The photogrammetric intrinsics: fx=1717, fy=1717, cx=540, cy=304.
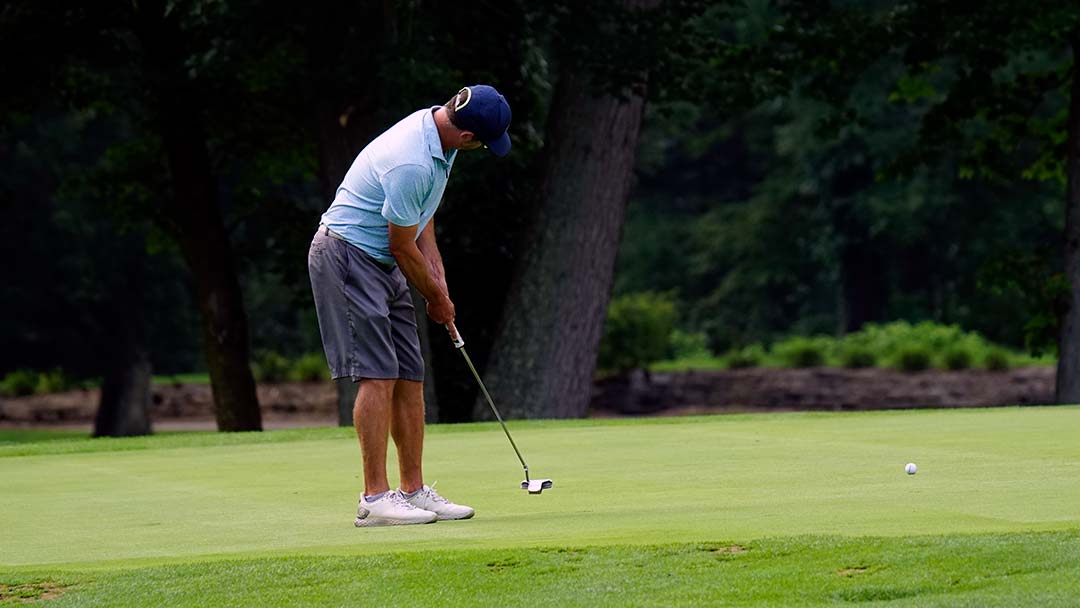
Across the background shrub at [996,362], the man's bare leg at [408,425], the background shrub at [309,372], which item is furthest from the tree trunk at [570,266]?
the background shrub at [309,372]

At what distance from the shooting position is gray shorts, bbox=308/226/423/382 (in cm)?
727

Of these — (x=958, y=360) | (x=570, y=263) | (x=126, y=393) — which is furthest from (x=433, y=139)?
(x=126, y=393)

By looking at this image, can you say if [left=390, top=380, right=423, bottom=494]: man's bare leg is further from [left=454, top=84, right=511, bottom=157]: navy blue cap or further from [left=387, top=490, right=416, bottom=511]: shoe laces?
[left=454, top=84, right=511, bottom=157]: navy blue cap

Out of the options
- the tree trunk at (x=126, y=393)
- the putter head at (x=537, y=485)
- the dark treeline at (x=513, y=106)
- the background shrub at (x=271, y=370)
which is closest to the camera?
the putter head at (x=537, y=485)

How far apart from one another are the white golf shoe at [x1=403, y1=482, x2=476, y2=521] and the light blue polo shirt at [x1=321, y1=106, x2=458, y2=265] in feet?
3.29

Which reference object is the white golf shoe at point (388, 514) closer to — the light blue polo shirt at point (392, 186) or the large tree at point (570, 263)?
the light blue polo shirt at point (392, 186)

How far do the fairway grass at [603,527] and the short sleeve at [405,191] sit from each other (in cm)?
127

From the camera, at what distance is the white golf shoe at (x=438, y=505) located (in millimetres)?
6969

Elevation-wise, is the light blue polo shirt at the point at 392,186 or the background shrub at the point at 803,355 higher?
the light blue polo shirt at the point at 392,186

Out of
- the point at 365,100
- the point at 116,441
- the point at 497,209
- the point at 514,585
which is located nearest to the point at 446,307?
the point at 514,585

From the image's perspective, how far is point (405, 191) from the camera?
23.0ft

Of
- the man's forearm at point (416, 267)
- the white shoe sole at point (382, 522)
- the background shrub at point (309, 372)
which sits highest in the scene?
the man's forearm at point (416, 267)

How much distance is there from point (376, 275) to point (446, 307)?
13.2 inches

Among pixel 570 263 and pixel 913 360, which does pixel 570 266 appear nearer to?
pixel 570 263
